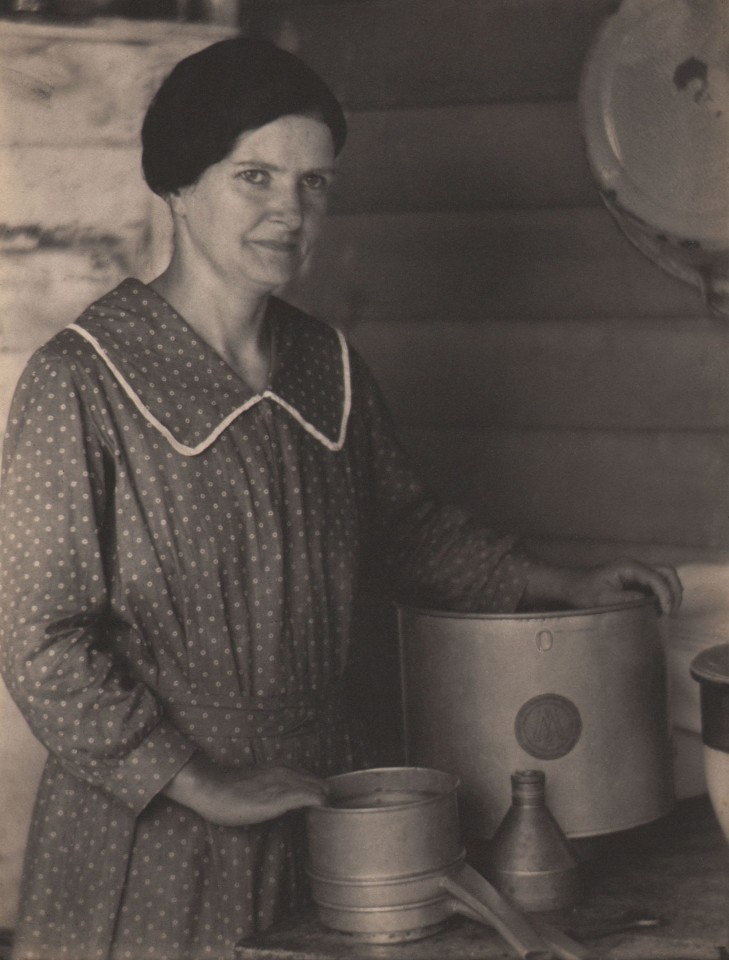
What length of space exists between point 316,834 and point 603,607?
474 millimetres

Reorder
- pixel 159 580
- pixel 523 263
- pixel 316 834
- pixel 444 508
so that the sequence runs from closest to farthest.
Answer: pixel 316 834, pixel 159 580, pixel 444 508, pixel 523 263

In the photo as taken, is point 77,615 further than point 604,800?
No

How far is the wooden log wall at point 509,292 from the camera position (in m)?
2.18

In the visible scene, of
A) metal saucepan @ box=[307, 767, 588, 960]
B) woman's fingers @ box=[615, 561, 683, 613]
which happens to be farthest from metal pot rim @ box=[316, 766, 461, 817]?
woman's fingers @ box=[615, 561, 683, 613]

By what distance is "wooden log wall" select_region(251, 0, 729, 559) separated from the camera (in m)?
2.18

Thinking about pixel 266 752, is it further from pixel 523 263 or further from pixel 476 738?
pixel 523 263

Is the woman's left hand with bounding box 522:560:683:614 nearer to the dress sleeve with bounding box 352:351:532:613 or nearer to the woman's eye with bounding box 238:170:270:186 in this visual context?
the dress sleeve with bounding box 352:351:532:613

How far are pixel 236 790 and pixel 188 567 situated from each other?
275 millimetres

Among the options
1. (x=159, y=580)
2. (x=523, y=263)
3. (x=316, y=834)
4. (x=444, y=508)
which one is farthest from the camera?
(x=523, y=263)

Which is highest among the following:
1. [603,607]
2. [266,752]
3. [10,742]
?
[603,607]

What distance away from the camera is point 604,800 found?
1.82 m

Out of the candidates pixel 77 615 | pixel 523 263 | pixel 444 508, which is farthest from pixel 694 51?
pixel 77 615

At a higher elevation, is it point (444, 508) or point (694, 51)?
point (694, 51)

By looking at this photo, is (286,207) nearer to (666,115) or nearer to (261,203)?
(261,203)
